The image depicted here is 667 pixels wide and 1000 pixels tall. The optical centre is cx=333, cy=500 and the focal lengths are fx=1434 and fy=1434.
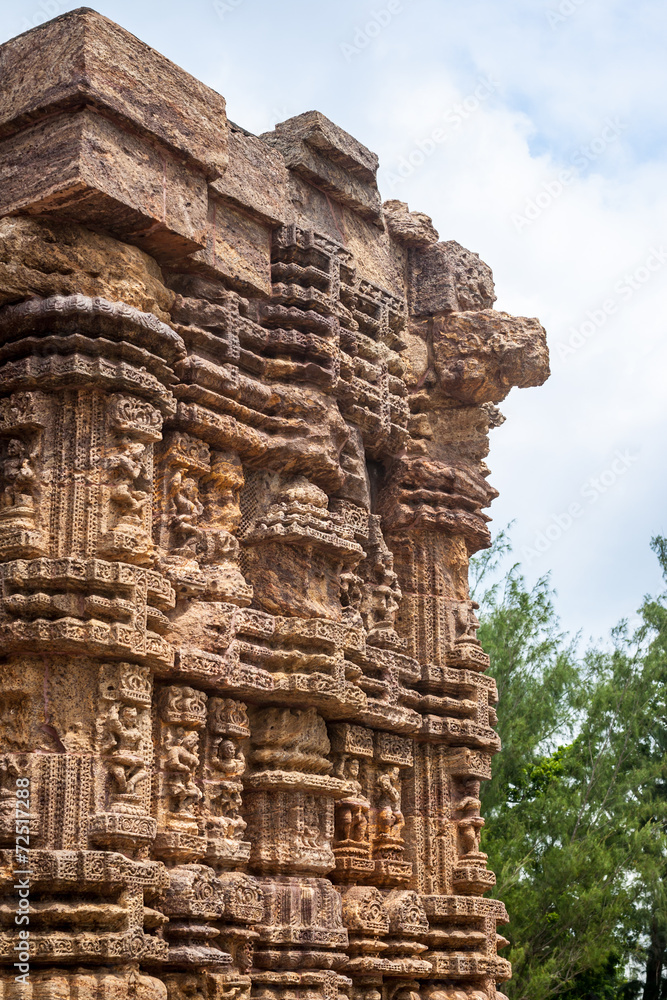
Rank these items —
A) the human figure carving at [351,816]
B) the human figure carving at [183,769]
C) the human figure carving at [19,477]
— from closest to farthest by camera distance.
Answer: the human figure carving at [19,477], the human figure carving at [183,769], the human figure carving at [351,816]

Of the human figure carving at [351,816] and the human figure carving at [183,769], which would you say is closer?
the human figure carving at [183,769]

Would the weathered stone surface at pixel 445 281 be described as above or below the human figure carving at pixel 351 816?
above

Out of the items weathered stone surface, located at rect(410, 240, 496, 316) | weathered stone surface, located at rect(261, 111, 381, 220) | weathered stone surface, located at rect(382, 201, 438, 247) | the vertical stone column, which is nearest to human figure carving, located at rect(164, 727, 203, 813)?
the vertical stone column

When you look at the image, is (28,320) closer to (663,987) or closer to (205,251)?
(205,251)

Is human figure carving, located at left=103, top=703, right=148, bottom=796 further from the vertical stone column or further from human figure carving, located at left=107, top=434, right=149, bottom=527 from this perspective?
human figure carving, located at left=107, top=434, right=149, bottom=527

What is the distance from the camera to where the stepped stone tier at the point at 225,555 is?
7.08m

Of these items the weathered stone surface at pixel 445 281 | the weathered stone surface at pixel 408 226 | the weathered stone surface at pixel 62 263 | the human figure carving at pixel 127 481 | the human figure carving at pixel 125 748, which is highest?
the weathered stone surface at pixel 408 226

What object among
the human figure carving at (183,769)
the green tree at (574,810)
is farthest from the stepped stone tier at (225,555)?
the green tree at (574,810)

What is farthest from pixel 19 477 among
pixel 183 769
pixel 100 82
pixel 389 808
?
pixel 389 808

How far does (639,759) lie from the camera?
19.0 m

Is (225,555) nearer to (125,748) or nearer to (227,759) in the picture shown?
(227,759)

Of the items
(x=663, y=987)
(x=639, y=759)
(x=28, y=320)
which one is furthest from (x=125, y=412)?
(x=663, y=987)

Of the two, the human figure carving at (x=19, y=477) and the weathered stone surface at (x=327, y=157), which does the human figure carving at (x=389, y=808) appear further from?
the weathered stone surface at (x=327, y=157)

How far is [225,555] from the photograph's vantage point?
855 cm
